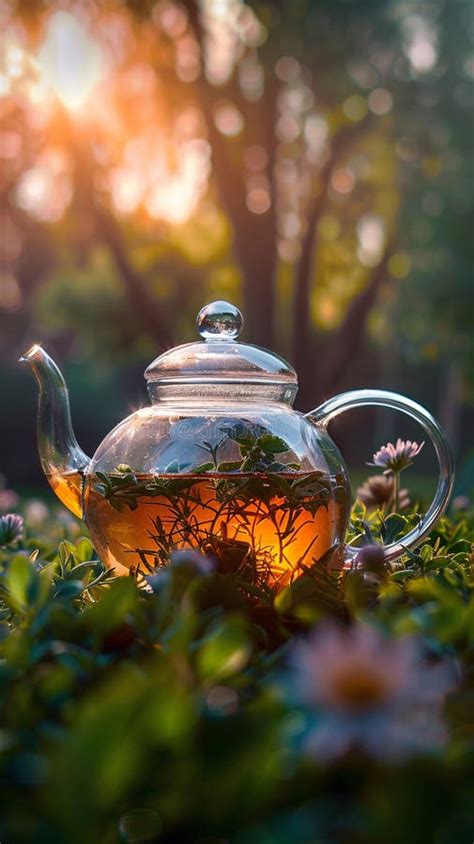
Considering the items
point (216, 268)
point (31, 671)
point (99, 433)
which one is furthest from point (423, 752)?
point (216, 268)

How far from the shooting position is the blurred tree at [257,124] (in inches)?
418

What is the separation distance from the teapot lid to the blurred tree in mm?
7698

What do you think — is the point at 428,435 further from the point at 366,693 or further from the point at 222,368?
the point at 366,693

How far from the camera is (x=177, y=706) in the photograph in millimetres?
523

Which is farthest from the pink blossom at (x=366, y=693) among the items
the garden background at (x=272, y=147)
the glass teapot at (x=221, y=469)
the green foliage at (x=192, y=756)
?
the garden background at (x=272, y=147)

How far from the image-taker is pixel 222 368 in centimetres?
162

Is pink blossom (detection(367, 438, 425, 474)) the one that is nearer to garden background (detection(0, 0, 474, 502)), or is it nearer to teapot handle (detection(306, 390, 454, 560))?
teapot handle (detection(306, 390, 454, 560))

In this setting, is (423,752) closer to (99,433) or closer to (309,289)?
(309,289)

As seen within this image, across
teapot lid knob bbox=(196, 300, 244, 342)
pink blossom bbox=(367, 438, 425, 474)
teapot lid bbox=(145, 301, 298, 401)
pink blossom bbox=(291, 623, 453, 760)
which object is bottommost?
pink blossom bbox=(367, 438, 425, 474)

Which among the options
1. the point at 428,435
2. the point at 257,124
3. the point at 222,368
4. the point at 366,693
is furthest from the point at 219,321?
the point at 257,124

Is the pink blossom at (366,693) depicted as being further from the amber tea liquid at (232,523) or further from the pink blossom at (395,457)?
the pink blossom at (395,457)

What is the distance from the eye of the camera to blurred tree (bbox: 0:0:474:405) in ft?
34.9

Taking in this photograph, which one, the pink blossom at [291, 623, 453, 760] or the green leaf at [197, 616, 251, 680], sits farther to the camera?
the green leaf at [197, 616, 251, 680]

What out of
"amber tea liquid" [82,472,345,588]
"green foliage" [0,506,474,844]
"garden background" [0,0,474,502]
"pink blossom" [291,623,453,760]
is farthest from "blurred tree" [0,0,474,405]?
"pink blossom" [291,623,453,760]
